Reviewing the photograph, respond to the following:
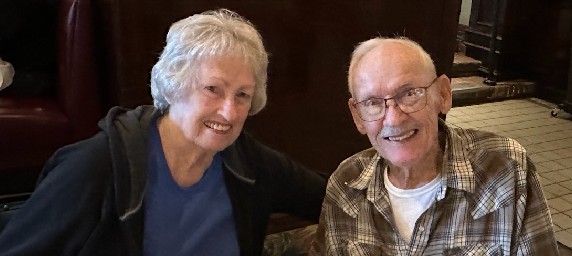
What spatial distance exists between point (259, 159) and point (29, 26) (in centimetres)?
142

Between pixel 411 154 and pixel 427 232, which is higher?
pixel 411 154

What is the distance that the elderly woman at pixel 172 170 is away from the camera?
1.30m

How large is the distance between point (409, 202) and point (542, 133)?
10.4 ft

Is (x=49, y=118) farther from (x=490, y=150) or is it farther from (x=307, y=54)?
(x=490, y=150)

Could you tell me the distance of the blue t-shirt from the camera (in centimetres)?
145

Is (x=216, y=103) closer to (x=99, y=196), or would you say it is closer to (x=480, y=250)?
(x=99, y=196)

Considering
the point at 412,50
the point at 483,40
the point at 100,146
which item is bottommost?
the point at 483,40

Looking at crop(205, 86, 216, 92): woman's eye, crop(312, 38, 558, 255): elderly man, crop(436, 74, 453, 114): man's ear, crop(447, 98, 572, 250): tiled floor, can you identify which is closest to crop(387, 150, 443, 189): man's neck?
crop(312, 38, 558, 255): elderly man

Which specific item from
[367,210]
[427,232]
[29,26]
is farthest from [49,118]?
[427,232]

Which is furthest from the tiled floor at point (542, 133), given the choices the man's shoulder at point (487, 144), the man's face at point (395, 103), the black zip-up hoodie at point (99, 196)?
the black zip-up hoodie at point (99, 196)

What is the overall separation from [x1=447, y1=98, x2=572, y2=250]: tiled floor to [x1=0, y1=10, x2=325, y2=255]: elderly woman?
1.88 metres

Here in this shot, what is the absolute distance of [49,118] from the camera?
236cm

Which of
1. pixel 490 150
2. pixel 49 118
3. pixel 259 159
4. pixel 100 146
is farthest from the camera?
pixel 49 118

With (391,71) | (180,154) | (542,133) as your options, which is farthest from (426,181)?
(542,133)
